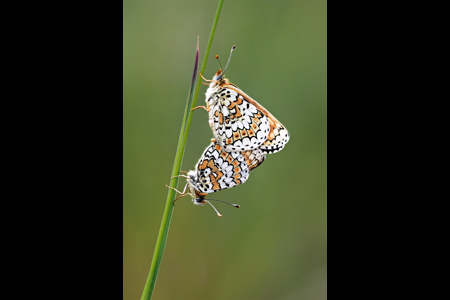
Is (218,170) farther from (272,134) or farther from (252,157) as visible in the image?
(272,134)

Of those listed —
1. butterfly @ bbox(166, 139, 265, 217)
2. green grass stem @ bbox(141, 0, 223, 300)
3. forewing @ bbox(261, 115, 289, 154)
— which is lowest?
green grass stem @ bbox(141, 0, 223, 300)

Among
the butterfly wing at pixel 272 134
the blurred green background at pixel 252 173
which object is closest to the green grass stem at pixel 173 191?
the butterfly wing at pixel 272 134

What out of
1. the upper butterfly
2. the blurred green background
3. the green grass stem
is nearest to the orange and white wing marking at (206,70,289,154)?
the upper butterfly

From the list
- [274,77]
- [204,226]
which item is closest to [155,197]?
[204,226]

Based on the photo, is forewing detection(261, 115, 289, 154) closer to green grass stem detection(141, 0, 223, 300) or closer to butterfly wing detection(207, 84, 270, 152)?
butterfly wing detection(207, 84, 270, 152)

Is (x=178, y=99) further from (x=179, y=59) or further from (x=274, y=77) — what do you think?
(x=274, y=77)

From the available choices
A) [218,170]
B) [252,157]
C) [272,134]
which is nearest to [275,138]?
[272,134]

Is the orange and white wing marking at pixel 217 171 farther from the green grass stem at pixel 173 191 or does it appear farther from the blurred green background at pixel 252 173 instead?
the blurred green background at pixel 252 173

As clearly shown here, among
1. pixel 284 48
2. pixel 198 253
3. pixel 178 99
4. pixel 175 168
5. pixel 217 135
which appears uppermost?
pixel 284 48
